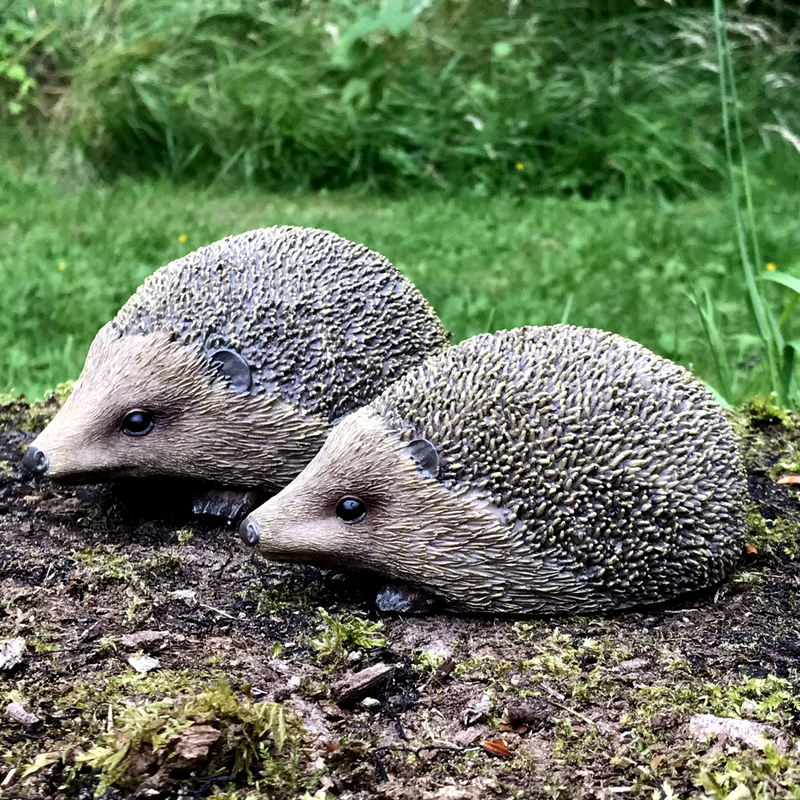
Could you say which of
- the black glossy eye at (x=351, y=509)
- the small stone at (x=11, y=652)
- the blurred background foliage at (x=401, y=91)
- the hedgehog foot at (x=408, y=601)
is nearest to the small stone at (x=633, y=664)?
the hedgehog foot at (x=408, y=601)

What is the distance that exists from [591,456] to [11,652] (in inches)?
72.0

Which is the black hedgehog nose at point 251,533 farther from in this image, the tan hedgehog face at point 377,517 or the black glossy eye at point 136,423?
the black glossy eye at point 136,423

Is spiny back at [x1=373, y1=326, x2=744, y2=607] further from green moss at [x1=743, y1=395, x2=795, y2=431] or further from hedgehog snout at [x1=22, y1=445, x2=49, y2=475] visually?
green moss at [x1=743, y1=395, x2=795, y2=431]

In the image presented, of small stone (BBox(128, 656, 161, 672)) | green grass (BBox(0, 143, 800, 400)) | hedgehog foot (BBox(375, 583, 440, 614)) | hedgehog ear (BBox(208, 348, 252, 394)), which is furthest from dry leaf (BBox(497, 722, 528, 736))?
green grass (BBox(0, 143, 800, 400))

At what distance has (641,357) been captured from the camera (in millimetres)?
3365

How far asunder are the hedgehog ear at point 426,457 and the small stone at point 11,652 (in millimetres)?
1307

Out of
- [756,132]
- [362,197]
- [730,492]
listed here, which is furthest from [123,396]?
[756,132]

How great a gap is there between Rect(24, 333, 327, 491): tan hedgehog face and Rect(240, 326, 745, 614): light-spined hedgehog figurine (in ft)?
1.49

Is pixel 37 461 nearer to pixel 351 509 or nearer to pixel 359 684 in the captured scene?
pixel 351 509

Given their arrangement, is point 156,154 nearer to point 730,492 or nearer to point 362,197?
point 362,197

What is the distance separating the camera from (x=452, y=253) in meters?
7.82

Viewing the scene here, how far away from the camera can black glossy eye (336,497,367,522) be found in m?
3.20

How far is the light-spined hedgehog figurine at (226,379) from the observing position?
369 cm

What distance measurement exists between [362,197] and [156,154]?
2183mm
